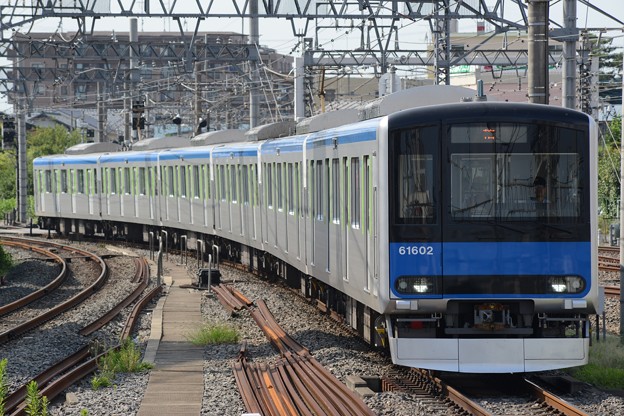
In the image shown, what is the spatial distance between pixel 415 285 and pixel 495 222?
0.86 meters

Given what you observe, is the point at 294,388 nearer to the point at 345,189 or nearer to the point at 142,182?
the point at 345,189

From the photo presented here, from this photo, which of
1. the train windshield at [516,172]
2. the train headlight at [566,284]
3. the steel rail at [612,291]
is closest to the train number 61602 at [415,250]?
the train windshield at [516,172]

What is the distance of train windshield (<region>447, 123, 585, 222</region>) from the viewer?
34.2 ft

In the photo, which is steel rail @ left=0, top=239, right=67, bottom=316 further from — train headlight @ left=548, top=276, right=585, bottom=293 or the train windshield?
train headlight @ left=548, top=276, right=585, bottom=293

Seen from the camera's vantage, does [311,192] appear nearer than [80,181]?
Yes

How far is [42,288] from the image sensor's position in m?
22.3

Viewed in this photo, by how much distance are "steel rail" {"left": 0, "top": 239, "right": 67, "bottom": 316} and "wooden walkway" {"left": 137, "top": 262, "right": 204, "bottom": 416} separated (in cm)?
239

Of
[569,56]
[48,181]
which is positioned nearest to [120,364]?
[569,56]

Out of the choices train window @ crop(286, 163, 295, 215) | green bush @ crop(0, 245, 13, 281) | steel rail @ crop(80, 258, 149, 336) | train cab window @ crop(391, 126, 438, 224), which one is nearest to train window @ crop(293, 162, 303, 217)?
train window @ crop(286, 163, 295, 215)

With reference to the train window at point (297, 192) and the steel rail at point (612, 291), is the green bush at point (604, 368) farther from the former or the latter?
the steel rail at point (612, 291)

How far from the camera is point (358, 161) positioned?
1181 cm

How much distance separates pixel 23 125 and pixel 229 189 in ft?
77.5

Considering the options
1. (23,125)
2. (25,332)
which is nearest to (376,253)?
(25,332)

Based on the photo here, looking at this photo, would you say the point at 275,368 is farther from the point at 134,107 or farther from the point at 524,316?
the point at 134,107
